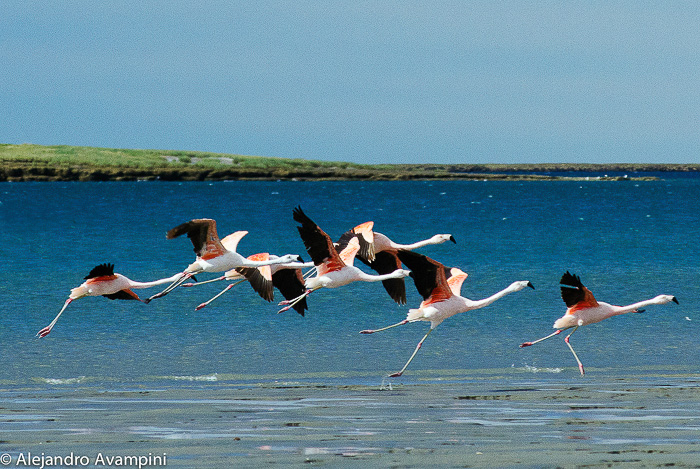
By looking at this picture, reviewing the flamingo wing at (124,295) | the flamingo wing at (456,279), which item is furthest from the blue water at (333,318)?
the flamingo wing at (456,279)

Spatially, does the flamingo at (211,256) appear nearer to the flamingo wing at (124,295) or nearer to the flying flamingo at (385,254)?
the flamingo wing at (124,295)

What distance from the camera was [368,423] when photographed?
13.2 metres

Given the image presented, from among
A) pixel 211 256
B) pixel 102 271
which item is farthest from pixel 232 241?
pixel 102 271

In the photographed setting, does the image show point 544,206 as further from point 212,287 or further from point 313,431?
point 313,431

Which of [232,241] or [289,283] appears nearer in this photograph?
[232,241]

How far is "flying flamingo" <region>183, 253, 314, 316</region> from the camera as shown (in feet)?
55.8

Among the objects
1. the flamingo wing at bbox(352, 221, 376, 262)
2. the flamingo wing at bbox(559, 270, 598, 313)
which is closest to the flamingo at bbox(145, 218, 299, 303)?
the flamingo wing at bbox(352, 221, 376, 262)

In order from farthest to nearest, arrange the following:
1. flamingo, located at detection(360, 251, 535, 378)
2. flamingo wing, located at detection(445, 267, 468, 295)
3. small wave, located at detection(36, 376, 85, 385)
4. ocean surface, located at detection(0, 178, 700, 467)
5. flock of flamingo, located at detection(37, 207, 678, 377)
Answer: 1. small wave, located at detection(36, 376, 85, 385)
2. flamingo wing, located at detection(445, 267, 468, 295)
3. flamingo, located at detection(360, 251, 535, 378)
4. flock of flamingo, located at detection(37, 207, 678, 377)
5. ocean surface, located at detection(0, 178, 700, 467)

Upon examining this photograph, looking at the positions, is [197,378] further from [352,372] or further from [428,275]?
[428,275]

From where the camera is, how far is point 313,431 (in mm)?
12727

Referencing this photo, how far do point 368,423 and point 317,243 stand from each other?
3252 mm

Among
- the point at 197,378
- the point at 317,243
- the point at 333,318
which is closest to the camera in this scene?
the point at 317,243

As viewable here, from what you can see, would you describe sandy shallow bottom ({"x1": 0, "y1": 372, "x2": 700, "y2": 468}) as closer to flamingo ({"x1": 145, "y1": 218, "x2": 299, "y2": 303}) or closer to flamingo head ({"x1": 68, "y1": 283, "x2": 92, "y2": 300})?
flamingo head ({"x1": 68, "y1": 283, "x2": 92, "y2": 300})

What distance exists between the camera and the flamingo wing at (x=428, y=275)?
15898 mm
